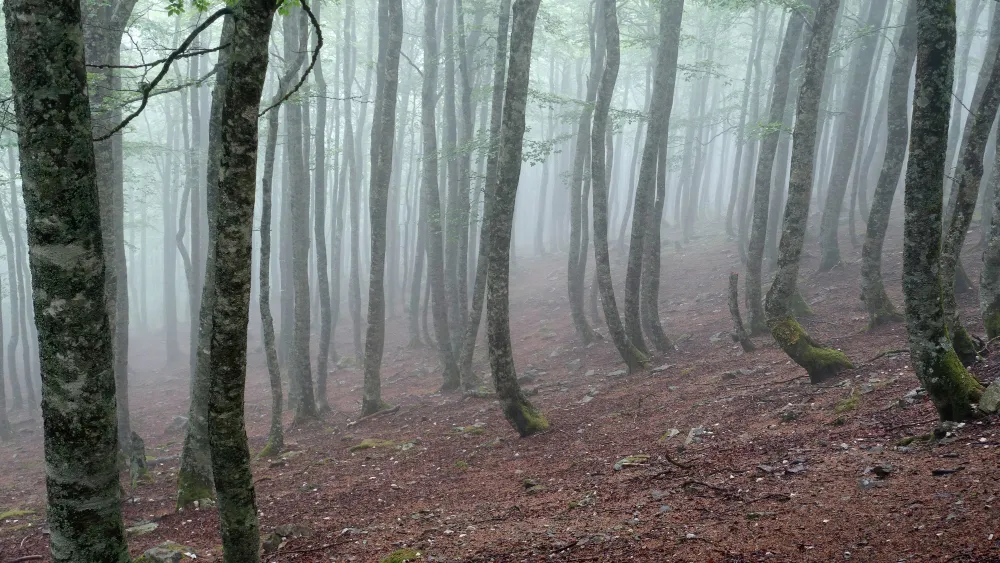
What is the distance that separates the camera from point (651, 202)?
15414 millimetres

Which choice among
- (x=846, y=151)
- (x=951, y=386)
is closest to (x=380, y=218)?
(x=951, y=386)

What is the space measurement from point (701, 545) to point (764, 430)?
326 centimetres

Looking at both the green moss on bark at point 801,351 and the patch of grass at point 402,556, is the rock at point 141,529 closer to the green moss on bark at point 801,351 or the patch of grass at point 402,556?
the patch of grass at point 402,556

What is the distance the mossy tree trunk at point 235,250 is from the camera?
12.5ft

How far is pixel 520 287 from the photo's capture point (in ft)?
102

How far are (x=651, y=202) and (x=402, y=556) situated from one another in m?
11.8

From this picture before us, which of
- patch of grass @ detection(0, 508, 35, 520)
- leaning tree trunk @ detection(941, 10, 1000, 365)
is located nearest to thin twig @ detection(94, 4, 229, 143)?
leaning tree trunk @ detection(941, 10, 1000, 365)

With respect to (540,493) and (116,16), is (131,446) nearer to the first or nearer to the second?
(116,16)

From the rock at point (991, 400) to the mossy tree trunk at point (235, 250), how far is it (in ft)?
19.5

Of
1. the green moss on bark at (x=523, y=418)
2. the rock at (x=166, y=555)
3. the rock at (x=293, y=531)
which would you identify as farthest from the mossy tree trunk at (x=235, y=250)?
the green moss on bark at (x=523, y=418)

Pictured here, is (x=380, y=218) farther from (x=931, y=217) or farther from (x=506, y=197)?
(x=931, y=217)

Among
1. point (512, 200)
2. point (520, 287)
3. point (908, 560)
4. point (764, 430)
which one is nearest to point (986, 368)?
point (764, 430)

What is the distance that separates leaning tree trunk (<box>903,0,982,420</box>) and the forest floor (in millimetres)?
429

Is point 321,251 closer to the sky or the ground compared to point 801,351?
closer to the ground
